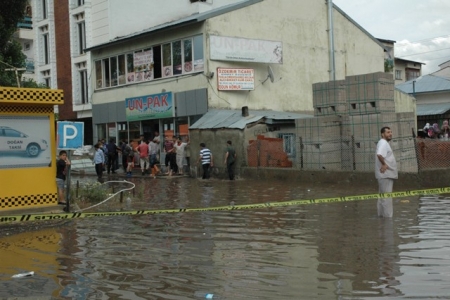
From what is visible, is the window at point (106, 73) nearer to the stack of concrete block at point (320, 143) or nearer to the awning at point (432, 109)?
the stack of concrete block at point (320, 143)

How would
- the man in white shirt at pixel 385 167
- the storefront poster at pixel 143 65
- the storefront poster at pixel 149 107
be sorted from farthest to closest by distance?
1. the storefront poster at pixel 143 65
2. the storefront poster at pixel 149 107
3. the man in white shirt at pixel 385 167

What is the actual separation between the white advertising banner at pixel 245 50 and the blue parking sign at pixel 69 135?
16070mm

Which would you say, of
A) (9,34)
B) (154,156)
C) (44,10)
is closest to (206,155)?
(154,156)

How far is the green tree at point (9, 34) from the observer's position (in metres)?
19.4

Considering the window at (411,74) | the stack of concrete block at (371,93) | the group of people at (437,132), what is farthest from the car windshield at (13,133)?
the window at (411,74)

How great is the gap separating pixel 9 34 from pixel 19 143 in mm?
8586

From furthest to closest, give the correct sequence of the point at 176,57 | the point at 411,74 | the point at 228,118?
the point at 411,74, the point at 176,57, the point at 228,118

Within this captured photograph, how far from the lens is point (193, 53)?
29328mm

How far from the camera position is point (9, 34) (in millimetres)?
19812

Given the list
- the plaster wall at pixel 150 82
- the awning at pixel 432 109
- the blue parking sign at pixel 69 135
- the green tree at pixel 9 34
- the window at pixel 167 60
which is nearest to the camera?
the blue parking sign at pixel 69 135

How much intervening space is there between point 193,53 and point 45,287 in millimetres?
23140

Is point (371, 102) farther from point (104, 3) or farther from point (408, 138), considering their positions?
point (104, 3)

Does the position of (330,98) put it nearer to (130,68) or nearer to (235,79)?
(235,79)

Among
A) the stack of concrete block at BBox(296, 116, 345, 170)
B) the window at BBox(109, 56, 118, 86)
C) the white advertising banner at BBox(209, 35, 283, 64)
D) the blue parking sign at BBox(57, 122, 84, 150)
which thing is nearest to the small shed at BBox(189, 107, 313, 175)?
the stack of concrete block at BBox(296, 116, 345, 170)
